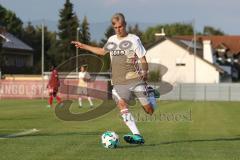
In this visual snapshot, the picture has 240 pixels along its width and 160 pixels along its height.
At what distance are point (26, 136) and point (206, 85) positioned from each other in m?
52.7

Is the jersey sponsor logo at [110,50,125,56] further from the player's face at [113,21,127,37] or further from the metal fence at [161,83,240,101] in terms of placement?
the metal fence at [161,83,240,101]

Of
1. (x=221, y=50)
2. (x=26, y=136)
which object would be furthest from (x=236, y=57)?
(x=26, y=136)

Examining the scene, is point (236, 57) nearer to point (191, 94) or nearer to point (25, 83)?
point (191, 94)

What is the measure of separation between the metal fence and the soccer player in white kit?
51915mm

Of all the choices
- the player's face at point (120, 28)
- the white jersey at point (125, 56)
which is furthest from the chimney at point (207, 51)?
the player's face at point (120, 28)

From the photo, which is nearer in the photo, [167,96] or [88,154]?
[88,154]

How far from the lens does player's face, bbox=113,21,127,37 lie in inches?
447

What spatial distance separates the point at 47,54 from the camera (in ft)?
352

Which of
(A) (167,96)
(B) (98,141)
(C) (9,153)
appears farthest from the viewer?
(A) (167,96)

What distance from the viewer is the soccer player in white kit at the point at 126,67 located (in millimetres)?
11445

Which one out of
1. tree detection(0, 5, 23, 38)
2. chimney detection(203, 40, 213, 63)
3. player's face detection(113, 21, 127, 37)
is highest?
tree detection(0, 5, 23, 38)

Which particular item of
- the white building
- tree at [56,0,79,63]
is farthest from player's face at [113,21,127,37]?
tree at [56,0,79,63]

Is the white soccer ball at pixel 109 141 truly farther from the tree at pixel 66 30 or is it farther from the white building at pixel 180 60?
the tree at pixel 66 30

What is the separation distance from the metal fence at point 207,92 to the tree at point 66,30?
36.8 meters
